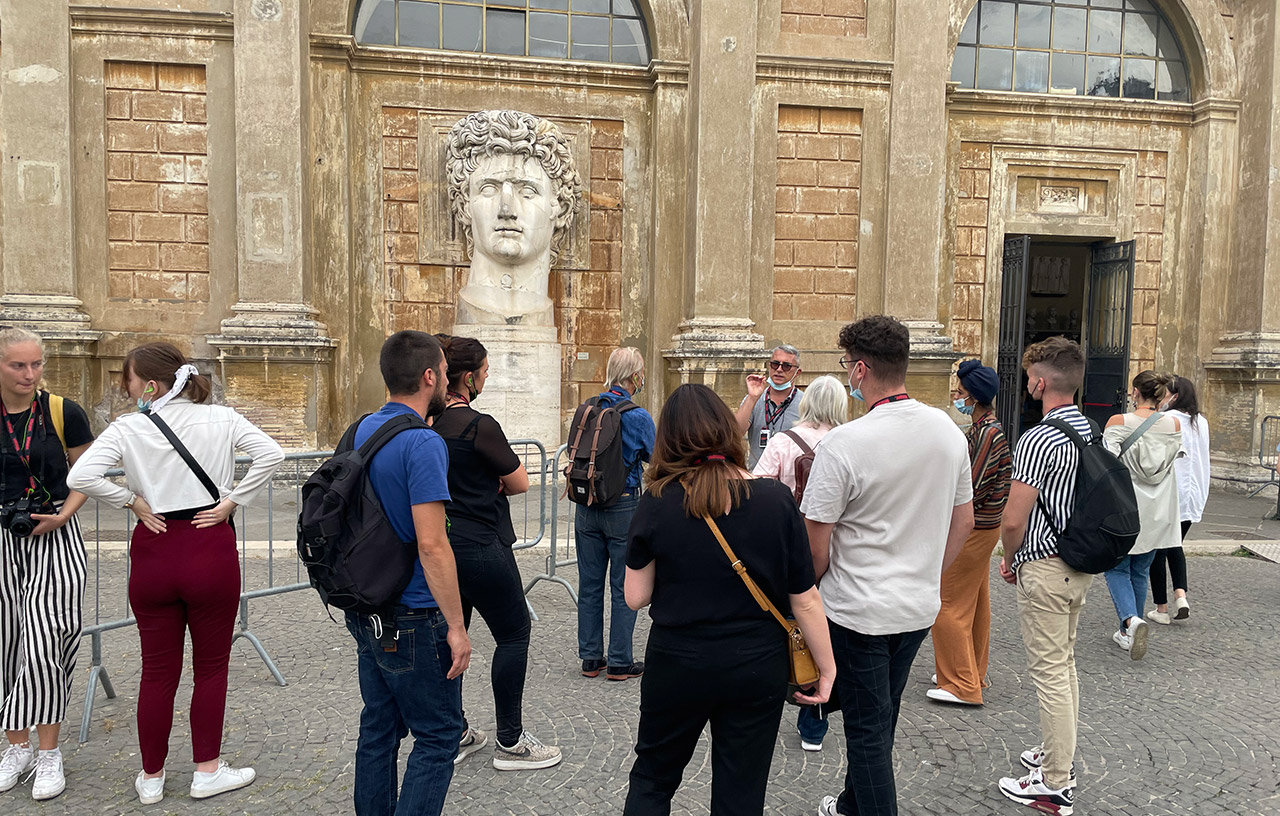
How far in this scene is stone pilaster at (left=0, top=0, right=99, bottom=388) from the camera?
10062 mm

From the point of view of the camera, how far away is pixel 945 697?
15.0 ft

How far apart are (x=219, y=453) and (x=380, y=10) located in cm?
980

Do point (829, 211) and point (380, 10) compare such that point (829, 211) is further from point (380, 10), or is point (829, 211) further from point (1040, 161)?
point (380, 10)

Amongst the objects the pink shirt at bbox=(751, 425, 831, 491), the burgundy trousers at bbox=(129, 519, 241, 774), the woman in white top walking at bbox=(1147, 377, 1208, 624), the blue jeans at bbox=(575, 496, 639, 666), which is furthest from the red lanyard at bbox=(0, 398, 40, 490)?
the woman in white top walking at bbox=(1147, 377, 1208, 624)

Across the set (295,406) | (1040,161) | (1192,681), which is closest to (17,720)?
(1192,681)

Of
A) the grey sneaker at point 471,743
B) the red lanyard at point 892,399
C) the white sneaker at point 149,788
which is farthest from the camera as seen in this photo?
the grey sneaker at point 471,743

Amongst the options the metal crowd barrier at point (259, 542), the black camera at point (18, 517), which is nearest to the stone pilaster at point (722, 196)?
the metal crowd barrier at point (259, 542)

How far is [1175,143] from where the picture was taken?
42.6ft

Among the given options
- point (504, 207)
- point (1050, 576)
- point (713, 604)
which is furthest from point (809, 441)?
point (504, 207)

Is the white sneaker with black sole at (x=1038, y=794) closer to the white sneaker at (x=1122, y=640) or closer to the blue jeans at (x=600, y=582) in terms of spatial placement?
the blue jeans at (x=600, y=582)

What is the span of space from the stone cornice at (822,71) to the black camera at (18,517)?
33.0ft

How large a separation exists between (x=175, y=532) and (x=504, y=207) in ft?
25.1

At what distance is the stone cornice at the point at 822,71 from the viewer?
11477 millimetres

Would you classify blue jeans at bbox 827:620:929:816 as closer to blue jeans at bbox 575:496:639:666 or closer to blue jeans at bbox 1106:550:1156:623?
blue jeans at bbox 575:496:639:666
